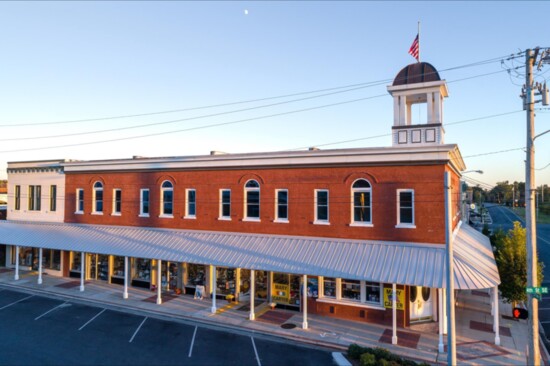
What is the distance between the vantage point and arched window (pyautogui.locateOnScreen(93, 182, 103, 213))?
27.9 m

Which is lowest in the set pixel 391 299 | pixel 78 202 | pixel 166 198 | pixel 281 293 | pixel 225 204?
pixel 281 293

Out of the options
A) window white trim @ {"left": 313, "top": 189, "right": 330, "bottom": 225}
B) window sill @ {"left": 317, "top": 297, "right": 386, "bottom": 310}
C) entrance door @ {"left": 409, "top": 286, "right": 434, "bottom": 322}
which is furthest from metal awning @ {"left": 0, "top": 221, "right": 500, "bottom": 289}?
window sill @ {"left": 317, "top": 297, "right": 386, "bottom": 310}

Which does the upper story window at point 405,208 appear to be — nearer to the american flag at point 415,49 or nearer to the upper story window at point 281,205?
the upper story window at point 281,205

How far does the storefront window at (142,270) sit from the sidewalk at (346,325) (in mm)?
1035

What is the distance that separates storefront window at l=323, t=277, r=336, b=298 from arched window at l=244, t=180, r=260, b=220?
5.39m

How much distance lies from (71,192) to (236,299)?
16.1 metres

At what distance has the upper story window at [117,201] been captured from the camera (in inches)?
1067

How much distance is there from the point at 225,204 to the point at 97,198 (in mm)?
11233

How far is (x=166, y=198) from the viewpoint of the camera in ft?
83.4

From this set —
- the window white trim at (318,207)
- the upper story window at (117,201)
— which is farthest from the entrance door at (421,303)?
the upper story window at (117,201)

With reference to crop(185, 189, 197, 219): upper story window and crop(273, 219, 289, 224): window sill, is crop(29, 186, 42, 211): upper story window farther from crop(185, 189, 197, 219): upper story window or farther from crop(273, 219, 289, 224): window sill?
crop(273, 219, 289, 224): window sill

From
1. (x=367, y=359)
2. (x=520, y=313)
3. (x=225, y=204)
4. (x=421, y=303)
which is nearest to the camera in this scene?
(x=520, y=313)

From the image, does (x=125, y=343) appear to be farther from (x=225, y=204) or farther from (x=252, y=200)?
(x=252, y=200)

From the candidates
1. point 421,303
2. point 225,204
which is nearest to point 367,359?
point 421,303
